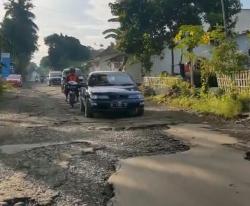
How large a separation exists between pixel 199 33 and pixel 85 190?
536 inches

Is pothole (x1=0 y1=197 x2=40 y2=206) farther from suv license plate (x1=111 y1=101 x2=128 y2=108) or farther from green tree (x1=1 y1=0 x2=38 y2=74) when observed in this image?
green tree (x1=1 y1=0 x2=38 y2=74)

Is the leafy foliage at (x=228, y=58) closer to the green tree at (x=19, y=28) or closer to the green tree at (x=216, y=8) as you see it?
the green tree at (x=216, y=8)

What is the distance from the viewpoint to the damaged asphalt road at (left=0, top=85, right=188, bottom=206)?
22.0 ft

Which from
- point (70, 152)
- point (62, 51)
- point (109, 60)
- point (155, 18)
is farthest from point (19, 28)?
point (70, 152)

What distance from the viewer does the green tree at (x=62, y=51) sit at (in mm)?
107375

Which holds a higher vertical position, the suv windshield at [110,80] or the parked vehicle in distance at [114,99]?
the suv windshield at [110,80]

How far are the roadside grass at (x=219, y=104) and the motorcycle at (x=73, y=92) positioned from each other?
448cm

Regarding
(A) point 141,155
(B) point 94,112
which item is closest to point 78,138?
(A) point 141,155

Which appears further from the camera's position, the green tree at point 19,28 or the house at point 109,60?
the green tree at point 19,28

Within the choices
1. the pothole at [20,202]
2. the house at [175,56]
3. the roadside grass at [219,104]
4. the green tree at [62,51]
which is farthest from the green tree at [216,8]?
the green tree at [62,51]

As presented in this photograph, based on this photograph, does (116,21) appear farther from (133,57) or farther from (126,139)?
(126,139)

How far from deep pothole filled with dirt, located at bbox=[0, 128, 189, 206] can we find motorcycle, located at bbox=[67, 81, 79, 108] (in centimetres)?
961

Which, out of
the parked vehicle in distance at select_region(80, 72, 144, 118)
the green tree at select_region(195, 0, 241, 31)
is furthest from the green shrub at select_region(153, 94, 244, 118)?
the green tree at select_region(195, 0, 241, 31)

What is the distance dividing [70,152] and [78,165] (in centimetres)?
126
